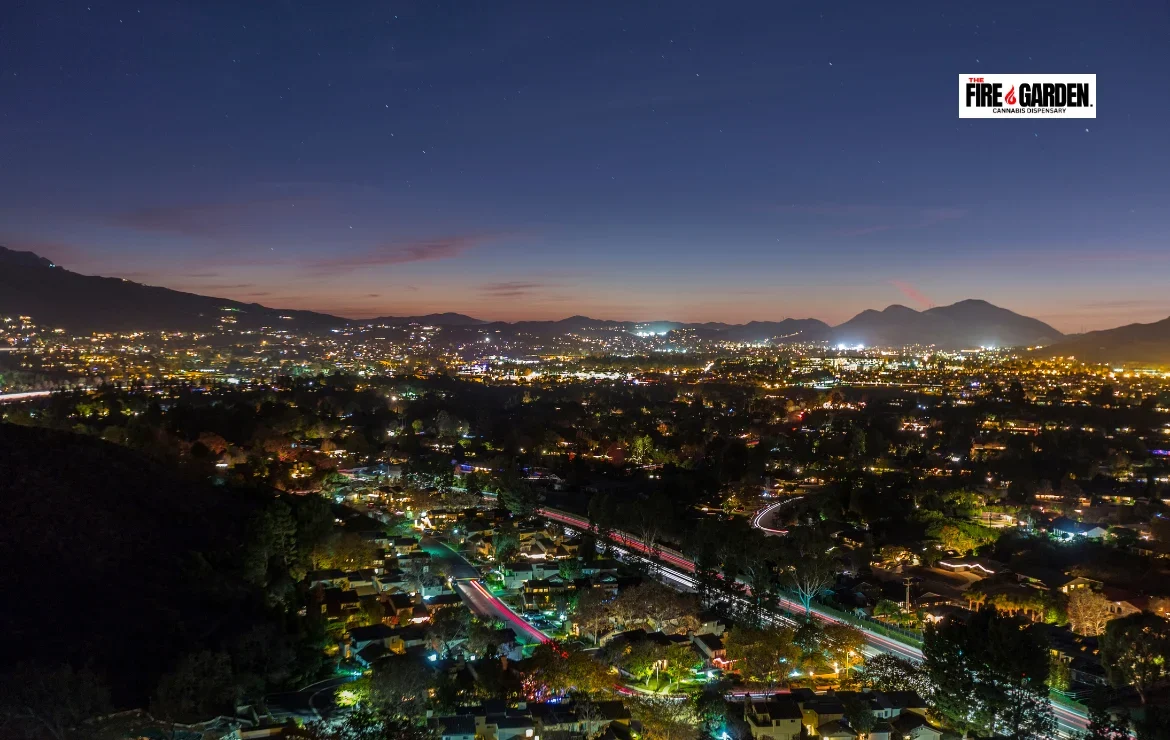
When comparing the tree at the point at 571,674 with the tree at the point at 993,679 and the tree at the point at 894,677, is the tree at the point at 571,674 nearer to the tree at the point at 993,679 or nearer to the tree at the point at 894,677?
the tree at the point at 894,677

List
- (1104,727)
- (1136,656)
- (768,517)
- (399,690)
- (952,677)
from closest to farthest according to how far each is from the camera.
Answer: (1104,727), (399,690), (952,677), (1136,656), (768,517)

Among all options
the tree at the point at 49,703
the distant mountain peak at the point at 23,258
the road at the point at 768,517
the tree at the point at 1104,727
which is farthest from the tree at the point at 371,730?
the distant mountain peak at the point at 23,258

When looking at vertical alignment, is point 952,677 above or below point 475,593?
above

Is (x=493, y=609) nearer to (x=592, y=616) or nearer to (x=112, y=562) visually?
(x=592, y=616)

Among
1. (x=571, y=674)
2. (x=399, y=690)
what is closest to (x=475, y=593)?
(x=571, y=674)

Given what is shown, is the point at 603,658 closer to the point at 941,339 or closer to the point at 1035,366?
the point at 1035,366

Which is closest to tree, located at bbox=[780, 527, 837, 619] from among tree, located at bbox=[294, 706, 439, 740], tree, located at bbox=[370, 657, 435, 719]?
tree, located at bbox=[370, 657, 435, 719]
